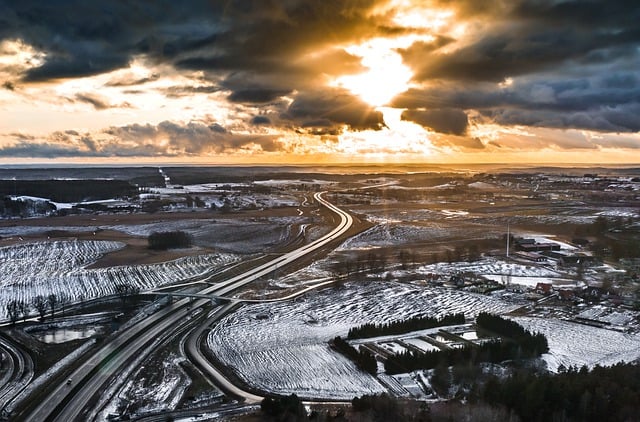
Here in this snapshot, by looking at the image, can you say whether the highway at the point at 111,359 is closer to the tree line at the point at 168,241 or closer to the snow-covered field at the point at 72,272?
the snow-covered field at the point at 72,272

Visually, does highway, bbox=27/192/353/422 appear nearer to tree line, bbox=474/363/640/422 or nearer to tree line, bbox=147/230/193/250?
tree line, bbox=474/363/640/422

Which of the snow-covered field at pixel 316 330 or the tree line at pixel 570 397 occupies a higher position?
the tree line at pixel 570 397

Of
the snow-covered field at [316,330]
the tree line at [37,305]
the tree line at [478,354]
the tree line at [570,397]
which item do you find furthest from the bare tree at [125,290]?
the tree line at [570,397]

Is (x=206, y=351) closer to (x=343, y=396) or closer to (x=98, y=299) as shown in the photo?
(x=343, y=396)

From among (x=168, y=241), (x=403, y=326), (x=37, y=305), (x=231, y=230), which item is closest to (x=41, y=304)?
(x=37, y=305)

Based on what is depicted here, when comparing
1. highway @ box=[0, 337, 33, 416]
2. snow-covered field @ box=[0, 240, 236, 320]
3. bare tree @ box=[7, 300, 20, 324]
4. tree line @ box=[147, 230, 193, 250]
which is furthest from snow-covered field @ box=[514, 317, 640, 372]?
tree line @ box=[147, 230, 193, 250]
